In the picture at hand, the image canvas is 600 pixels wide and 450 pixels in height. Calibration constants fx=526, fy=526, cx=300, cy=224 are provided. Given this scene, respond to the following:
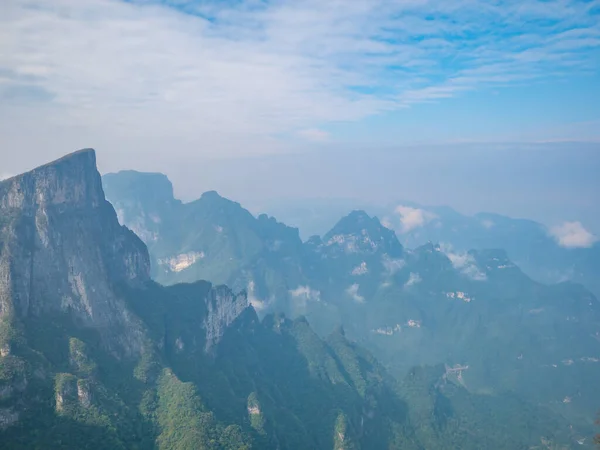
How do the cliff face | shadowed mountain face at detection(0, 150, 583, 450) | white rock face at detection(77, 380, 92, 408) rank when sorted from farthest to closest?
the cliff face → white rock face at detection(77, 380, 92, 408) → shadowed mountain face at detection(0, 150, 583, 450)

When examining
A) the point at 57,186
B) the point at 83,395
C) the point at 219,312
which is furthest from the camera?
the point at 219,312

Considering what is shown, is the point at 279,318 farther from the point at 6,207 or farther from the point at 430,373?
the point at 6,207

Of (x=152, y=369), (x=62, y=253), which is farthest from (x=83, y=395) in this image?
(x=62, y=253)

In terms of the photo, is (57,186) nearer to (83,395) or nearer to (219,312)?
(83,395)

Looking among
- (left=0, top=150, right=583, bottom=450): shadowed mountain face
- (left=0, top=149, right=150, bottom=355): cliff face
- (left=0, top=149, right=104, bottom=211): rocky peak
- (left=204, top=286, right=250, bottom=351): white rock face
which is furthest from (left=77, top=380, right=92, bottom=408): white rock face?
(left=204, top=286, right=250, bottom=351): white rock face

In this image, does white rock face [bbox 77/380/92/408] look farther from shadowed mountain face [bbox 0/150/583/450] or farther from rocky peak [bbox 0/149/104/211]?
rocky peak [bbox 0/149/104/211]

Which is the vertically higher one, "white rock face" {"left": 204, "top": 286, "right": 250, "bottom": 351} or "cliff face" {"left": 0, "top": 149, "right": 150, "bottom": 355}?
"cliff face" {"left": 0, "top": 149, "right": 150, "bottom": 355}

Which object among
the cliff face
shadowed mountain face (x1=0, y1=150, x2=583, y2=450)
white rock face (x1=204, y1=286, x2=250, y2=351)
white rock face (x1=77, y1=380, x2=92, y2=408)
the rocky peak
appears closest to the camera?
shadowed mountain face (x1=0, y1=150, x2=583, y2=450)
